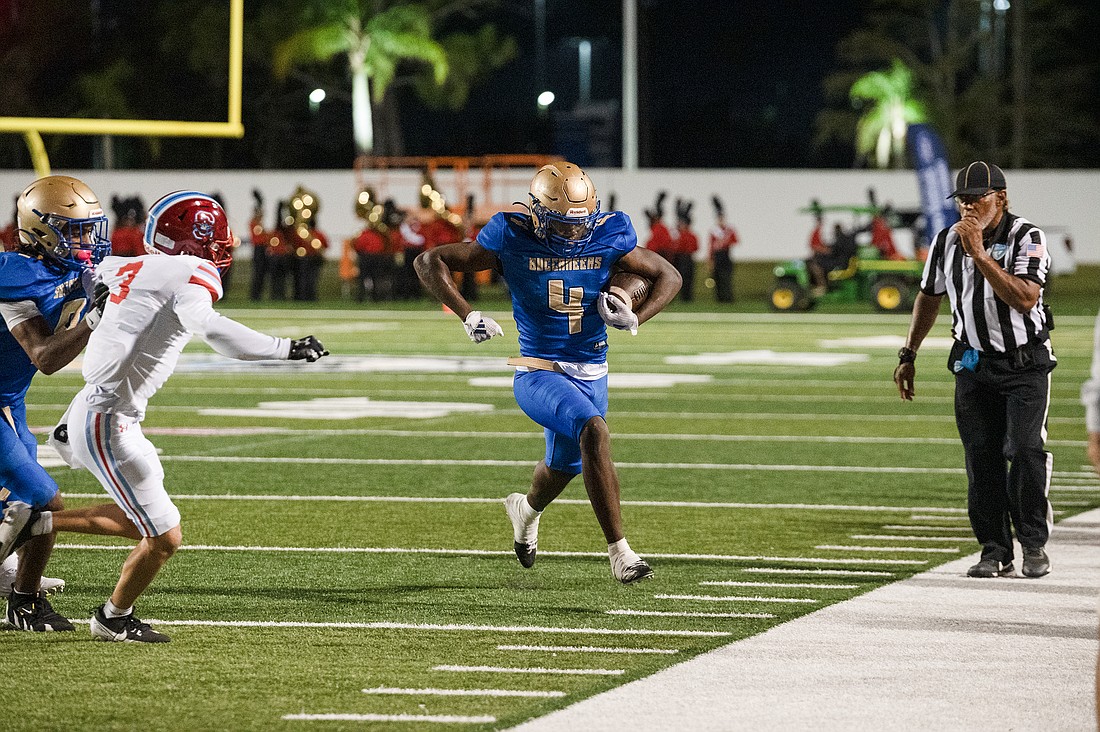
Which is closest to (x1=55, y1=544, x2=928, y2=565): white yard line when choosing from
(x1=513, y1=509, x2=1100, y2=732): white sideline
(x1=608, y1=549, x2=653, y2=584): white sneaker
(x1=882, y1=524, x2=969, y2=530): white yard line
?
(x1=882, y1=524, x2=969, y2=530): white yard line

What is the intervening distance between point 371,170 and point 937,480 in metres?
37.2

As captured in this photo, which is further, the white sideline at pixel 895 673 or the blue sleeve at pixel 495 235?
the blue sleeve at pixel 495 235

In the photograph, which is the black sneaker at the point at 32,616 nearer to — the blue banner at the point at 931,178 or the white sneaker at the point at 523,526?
the white sneaker at the point at 523,526

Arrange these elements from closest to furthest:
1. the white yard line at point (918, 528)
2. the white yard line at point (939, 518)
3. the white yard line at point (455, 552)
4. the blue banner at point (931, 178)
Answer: the white yard line at point (455, 552)
the white yard line at point (918, 528)
the white yard line at point (939, 518)
the blue banner at point (931, 178)

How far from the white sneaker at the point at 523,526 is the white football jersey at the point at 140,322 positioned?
196 cm

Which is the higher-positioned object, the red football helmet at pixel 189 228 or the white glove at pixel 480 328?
the red football helmet at pixel 189 228

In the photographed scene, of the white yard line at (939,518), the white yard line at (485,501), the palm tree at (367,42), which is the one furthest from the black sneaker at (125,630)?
the palm tree at (367,42)

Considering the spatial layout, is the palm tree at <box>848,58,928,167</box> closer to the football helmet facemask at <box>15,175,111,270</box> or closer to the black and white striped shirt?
the black and white striped shirt

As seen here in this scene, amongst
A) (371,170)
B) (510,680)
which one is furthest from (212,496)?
(371,170)

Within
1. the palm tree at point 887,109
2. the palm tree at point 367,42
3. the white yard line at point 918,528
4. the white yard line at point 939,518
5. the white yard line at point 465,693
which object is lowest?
the white yard line at point 939,518

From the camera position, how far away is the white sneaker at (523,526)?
27.1 feet

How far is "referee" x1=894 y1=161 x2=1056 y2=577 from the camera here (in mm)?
8180

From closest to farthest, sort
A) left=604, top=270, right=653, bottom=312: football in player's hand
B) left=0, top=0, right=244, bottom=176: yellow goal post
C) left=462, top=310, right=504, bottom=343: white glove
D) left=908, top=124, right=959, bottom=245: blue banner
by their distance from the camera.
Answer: left=462, top=310, right=504, bottom=343: white glove, left=604, top=270, right=653, bottom=312: football in player's hand, left=0, top=0, right=244, bottom=176: yellow goal post, left=908, top=124, right=959, bottom=245: blue banner

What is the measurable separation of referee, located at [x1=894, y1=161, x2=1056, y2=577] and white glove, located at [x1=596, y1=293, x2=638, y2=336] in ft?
4.74
